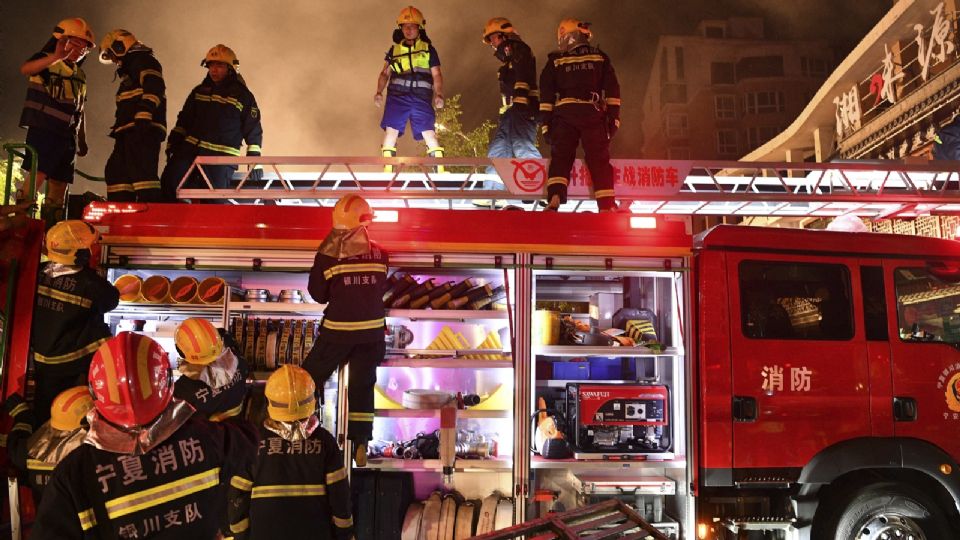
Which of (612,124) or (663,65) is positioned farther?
(663,65)

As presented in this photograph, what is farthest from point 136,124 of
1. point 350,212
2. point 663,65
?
point 663,65

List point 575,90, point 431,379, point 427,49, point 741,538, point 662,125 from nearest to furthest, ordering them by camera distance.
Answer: point 741,538, point 431,379, point 575,90, point 427,49, point 662,125

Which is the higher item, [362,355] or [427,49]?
[427,49]

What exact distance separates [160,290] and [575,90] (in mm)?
4167

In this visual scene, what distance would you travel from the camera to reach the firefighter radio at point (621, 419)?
A: 5277mm

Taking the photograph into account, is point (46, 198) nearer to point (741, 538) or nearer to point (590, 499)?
point (590, 499)

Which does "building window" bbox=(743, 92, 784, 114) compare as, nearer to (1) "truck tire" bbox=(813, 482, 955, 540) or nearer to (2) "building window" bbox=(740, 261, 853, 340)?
(2) "building window" bbox=(740, 261, 853, 340)

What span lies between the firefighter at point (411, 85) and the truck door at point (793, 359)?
3.88 m

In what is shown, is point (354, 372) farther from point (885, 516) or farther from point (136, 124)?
point (885, 516)

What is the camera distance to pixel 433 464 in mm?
5105

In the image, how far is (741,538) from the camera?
16.4ft

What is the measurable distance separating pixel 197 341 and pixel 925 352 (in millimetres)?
5321

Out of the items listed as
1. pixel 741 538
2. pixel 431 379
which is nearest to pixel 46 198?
pixel 431 379

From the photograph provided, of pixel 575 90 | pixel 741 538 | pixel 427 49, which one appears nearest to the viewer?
pixel 741 538
